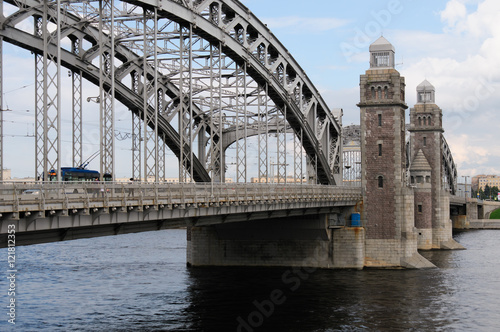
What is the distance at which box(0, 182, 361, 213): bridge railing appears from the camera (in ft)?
89.2

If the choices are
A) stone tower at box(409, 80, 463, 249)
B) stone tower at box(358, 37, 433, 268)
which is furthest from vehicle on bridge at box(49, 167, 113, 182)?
stone tower at box(409, 80, 463, 249)

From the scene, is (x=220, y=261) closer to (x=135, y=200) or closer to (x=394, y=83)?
(x=394, y=83)

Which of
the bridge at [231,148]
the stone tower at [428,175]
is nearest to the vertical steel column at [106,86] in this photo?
the bridge at [231,148]

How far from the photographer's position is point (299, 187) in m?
59.8

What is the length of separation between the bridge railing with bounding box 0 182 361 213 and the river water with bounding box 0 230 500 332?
23.2 ft

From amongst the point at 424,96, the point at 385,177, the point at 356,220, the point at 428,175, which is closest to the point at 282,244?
the point at 356,220

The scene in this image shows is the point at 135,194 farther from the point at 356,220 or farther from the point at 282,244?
the point at 356,220

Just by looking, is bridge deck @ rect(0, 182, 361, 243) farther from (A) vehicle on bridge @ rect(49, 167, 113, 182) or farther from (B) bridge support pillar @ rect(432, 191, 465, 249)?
(B) bridge support pillar @ rect(432, 191, 465, 249)

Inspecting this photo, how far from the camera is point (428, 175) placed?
9512cm

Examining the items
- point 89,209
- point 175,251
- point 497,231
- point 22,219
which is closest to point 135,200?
point 89,209

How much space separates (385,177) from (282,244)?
1256 centimetres

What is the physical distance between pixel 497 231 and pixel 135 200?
387 feet

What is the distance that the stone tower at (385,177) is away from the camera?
6975 cm

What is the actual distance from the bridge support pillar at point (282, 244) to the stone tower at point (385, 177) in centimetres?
275
